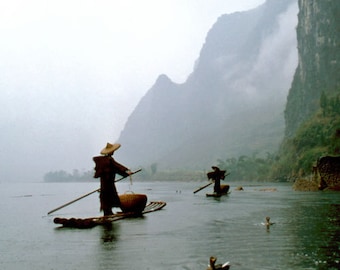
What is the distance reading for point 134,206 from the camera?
25.8m

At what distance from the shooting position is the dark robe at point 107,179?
23.9 metres

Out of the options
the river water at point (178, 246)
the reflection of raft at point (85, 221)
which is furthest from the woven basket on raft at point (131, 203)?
the river water at point (178, 246)

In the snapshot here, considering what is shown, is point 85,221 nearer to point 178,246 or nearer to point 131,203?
point 131,203

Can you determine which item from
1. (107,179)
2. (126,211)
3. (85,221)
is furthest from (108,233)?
(126,211)

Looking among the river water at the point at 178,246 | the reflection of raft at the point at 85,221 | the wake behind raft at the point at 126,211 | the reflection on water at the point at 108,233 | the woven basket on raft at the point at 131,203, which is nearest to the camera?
the river water at the point at 178,246

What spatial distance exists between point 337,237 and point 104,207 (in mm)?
12153

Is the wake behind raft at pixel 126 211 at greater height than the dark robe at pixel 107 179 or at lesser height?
lesser

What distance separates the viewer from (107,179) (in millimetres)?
23953

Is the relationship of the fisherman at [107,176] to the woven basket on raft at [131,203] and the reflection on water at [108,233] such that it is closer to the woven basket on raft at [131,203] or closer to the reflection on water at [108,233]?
the woven basket on raft at [131,203]

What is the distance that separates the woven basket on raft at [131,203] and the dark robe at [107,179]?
4.37 feet

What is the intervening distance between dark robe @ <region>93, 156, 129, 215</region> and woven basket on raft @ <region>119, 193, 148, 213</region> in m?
1.33

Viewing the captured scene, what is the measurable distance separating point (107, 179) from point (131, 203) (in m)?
2.66

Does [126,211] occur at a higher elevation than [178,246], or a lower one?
higher

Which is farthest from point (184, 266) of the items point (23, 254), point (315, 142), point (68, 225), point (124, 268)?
point (315, 142)
